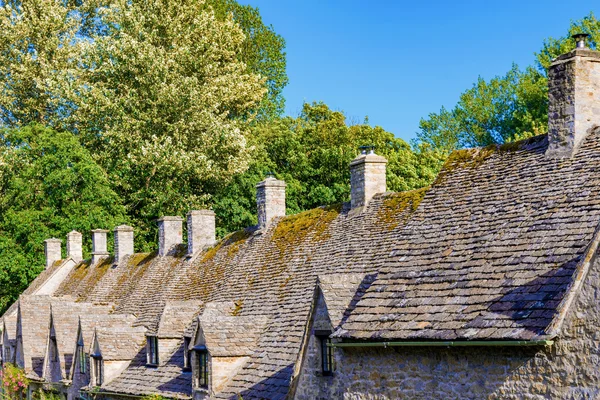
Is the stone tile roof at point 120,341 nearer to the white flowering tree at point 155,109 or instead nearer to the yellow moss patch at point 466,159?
the yellow moss patch at point 466,159

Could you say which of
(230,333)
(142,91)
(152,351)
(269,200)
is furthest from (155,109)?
(230,333)

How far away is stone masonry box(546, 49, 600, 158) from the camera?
16344mm

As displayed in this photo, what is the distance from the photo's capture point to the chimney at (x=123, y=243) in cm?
4153

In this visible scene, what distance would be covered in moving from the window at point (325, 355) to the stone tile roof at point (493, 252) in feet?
6.63

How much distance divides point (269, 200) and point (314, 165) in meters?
20.7

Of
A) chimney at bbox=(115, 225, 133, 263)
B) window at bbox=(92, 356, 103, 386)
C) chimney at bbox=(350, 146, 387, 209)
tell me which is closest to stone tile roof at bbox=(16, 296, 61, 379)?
chimney at bbox=(115, 225, 133, 263)

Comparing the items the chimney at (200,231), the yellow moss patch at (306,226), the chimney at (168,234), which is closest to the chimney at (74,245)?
the chimney at (168,234)

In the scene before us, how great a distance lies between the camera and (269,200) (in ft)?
98.0

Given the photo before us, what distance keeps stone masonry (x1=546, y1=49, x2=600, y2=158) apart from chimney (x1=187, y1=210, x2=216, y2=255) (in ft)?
64.3

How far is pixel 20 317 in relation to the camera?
3912cm

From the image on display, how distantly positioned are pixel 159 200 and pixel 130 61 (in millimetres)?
7486

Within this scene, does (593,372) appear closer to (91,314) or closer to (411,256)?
(411,256)

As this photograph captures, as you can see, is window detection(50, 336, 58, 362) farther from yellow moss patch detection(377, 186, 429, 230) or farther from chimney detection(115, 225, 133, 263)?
yellow moss patch detection(377, 186, 429, 230)

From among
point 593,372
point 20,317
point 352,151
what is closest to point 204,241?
point 20,317
